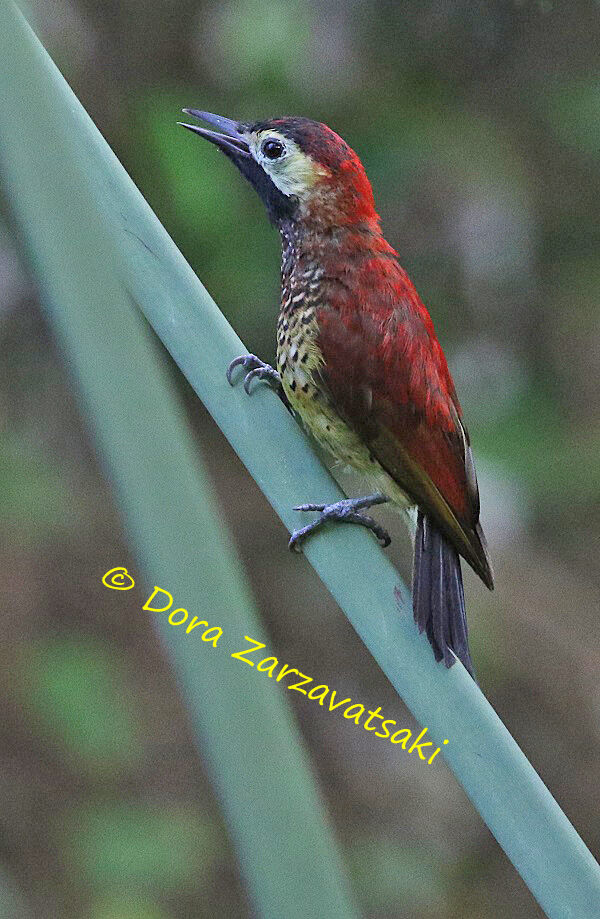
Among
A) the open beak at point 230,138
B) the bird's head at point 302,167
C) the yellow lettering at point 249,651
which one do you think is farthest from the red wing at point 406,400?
the yellow lettering at point 249,651

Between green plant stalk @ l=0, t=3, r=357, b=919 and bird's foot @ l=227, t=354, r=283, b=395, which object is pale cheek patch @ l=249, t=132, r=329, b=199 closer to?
bird's foot @ l=227, t=354, r=283, b=395

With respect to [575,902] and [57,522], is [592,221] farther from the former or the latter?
[575,902]

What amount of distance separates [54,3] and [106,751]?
1949 mm

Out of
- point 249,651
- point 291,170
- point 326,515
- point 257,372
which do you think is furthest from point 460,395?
point 249,651

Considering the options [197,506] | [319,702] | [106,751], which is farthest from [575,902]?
[319,702]

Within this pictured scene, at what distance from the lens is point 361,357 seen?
156cm

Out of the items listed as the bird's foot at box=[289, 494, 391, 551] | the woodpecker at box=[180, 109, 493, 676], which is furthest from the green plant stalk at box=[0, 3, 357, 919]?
the woodpecker at box=[180, 109, 493, 676]

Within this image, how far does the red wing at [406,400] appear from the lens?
1.53 meters

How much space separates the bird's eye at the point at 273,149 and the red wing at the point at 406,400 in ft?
0.93

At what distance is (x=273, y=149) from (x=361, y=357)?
39 centimetres

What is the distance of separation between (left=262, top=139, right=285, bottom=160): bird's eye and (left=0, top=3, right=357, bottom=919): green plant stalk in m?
1.06

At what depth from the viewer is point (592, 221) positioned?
300cm

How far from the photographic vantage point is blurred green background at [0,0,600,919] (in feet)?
8.71

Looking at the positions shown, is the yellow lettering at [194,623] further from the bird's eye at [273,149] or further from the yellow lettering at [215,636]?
the bird's eye at [273,149]
